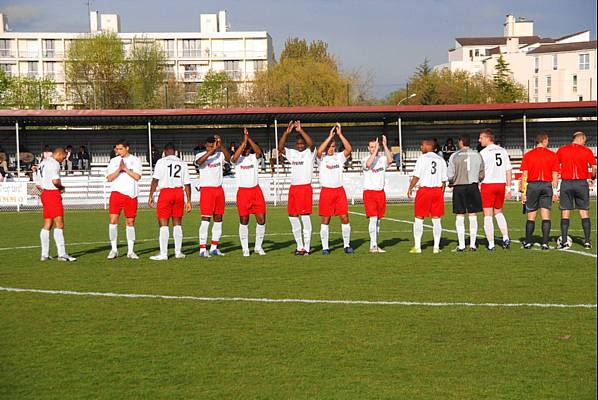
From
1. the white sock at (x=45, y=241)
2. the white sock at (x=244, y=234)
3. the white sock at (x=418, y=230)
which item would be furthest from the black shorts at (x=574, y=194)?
the white sock at (x=45, y=241)

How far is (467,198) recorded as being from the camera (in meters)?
13.9

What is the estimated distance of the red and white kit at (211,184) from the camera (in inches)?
537

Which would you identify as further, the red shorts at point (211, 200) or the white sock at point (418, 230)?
the white sock at point (418, 230)

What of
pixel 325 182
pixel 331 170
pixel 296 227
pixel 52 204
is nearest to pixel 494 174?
pixel 331 170

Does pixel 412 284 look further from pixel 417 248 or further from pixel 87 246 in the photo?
pixel 87 246

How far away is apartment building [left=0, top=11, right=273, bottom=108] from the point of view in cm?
10056

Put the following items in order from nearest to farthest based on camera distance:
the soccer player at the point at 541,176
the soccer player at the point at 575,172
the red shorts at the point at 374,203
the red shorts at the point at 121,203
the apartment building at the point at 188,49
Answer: the soccer player at the point at 575,172 < the soccer player at the point at 541,176 < the red shorts at the point at 121,203 < the red shorts at the point at 374,203 < the apartment building at the point at 188,49

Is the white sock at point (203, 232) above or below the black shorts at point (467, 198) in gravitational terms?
below

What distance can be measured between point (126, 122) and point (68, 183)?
10.2 metres

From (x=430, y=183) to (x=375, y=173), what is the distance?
Result: 3.25 feet

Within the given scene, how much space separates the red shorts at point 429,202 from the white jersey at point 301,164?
1.96 metres

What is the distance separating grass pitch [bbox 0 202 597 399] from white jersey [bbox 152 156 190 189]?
4.37 feet

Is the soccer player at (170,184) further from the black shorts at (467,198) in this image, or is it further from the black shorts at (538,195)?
the black shorts at (538,195)

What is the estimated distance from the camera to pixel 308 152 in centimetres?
1362
